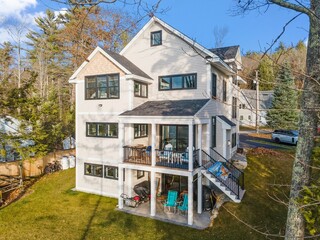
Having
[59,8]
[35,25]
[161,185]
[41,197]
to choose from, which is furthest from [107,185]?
[35,25]

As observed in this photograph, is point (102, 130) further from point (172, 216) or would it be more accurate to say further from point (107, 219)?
point (172, 216)

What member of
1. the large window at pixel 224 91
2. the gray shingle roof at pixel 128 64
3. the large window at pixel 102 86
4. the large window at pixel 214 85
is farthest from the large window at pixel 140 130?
the large window at pixel 224 91

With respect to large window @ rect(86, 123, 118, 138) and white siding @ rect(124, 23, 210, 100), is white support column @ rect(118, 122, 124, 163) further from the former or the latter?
white siding @ rect(124, 23, 210, 100)

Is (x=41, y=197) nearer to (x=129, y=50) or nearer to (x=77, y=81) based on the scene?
(x=77, y=81)

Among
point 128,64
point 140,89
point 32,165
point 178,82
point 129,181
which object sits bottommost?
point 32,165

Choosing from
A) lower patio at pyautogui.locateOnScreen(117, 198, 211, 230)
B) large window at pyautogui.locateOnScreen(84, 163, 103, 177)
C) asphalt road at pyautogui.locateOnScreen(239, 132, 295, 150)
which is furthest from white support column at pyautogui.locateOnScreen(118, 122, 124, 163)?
asphalt road at pyautogui.locateOnScreen(239, 132, 295, 150)

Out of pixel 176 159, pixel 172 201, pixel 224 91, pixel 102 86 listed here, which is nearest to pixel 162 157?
pixel 176 159

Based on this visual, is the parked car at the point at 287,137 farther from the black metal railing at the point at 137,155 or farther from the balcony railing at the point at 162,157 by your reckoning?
the black metal railing at the point at 137,155
